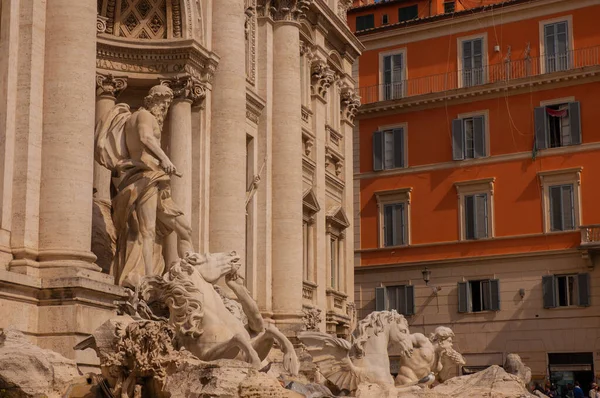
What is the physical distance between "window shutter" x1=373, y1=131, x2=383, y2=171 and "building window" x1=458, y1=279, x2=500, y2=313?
564 centimetres

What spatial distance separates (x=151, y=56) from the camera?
2109 cm

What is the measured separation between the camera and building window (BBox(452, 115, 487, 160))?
4006 cm

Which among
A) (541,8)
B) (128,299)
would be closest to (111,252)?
(128,299)

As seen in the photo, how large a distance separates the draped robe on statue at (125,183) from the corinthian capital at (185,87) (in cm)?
286

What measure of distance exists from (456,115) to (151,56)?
21611 mm

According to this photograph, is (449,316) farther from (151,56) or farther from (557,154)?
(151,56)

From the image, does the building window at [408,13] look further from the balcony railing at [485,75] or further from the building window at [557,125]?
the building window at [557,125]

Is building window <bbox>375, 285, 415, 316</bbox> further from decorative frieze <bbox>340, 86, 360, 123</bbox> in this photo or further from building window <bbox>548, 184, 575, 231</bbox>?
decorative frieze <bbox>340, 86, 360, 123</bbox>

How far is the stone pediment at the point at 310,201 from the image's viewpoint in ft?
96.0

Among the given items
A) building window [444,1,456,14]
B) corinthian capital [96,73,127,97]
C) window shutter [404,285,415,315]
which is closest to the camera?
corinthian capital [96,73,127,97]

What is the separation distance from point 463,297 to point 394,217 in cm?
421

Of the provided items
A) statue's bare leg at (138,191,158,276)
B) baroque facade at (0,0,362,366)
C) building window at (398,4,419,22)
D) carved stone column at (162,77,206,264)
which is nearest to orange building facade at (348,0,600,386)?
building window at (398,4,419,22)

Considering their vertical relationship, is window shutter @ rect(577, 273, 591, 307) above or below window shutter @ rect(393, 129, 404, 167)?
below

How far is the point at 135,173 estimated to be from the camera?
17922mm
